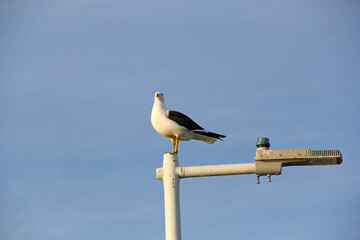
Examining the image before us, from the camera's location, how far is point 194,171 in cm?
745

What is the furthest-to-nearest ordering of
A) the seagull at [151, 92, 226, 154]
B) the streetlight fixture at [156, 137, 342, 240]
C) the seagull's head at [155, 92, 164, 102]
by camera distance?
1. the seagull's head at [155, 92, 164, 102]
2. the seagull at [151, 92, 226, 154]
3. the streetlight fixture at [156, 137, 342, 240]

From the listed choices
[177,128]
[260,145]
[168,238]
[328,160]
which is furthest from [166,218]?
[177,128]

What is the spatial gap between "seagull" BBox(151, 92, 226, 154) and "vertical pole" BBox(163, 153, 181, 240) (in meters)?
2.04

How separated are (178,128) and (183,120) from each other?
20 centimetres

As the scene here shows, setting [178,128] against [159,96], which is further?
[159,96]

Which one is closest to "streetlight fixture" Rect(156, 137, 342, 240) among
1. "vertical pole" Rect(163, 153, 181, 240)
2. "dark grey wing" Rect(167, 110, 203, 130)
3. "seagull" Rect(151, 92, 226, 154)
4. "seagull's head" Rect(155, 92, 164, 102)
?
"vertical pole" Rect(163, 153, 181, 240)

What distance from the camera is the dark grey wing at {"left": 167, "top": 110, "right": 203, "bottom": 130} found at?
10023mm

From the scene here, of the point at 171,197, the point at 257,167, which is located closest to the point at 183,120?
the point at 171,197

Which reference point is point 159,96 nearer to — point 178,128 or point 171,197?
point 178,128

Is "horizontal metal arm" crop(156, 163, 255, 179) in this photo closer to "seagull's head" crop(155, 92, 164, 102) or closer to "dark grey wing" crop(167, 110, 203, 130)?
"dark grey wing" crop(167, 110, 203, 130)

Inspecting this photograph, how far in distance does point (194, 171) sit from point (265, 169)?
91 centimetres

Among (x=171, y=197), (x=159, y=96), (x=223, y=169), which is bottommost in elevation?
(x=171, y=197)

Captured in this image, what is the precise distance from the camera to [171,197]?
293 inches

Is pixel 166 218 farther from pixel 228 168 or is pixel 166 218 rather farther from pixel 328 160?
pixel 328 160
